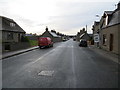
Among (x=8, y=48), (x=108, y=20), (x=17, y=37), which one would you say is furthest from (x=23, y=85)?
(x=17, y=37)

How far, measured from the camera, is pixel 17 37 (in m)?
34.0

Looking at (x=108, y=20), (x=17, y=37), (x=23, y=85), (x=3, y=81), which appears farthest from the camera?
(x=17, y=37)

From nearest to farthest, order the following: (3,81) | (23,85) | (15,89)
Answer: (15,89)
(23,85)
(3,81)

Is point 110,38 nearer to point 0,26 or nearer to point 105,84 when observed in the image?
point 105,84

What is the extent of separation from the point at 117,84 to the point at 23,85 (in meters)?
4.31

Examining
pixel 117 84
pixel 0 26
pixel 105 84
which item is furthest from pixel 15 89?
pixel 0 26

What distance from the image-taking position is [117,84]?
600cm

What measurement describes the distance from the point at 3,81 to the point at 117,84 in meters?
5.47

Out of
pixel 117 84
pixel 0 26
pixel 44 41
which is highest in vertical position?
pixel 0 26

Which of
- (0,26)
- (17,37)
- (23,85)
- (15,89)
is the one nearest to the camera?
(15,89)

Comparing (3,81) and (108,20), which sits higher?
(108,20)

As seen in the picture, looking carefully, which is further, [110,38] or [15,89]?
[110,38]

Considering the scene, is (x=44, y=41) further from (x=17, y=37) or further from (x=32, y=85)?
(x=32, y=85)

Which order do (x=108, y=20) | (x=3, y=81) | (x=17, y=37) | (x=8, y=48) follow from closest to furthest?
(x=3, y=81) → (x=8, y=48) → (x=108, y=20) → (x=17, y=37)
